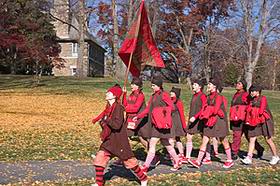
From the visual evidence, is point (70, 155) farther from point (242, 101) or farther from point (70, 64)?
point (70, 64)

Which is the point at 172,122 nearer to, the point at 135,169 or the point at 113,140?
the point at 135,169

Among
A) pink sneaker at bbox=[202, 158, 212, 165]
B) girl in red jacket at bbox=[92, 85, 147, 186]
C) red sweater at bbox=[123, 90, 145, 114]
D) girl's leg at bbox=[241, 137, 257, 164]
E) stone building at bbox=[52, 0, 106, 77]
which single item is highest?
stone building at bbox=[52, 0, 106, 77]

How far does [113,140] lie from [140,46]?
3.15m

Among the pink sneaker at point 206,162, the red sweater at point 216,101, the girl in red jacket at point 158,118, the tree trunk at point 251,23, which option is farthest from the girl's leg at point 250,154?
the tree trunk at point 251,23

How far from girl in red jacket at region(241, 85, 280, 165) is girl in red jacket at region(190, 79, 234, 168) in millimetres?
729

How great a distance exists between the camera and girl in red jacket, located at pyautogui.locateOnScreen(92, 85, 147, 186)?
6.51m

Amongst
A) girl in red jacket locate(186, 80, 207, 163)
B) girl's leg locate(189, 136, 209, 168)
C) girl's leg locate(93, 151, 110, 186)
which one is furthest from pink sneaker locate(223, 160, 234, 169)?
girl's leg locate(93, 151, 110, 186)

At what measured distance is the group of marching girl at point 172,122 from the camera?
6.60m

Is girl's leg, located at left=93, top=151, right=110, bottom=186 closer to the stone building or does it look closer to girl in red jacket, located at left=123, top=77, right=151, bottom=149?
girl in red jacket, located at left=123, top=77, right=151, bottom=149

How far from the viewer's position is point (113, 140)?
6.58 metres

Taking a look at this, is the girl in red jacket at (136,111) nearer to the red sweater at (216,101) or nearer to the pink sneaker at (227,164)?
the red sweater at (216,101)

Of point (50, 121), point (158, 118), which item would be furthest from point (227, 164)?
point (50, 121)

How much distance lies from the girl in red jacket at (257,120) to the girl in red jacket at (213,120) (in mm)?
729

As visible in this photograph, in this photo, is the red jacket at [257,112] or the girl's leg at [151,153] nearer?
the girl's leg at [151,153]
